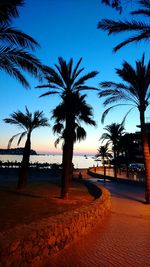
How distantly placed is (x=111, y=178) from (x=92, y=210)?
28.0 meters

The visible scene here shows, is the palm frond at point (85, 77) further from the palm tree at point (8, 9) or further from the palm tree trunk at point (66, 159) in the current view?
the palm tree at point (8, 9)

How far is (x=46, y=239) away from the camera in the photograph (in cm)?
615

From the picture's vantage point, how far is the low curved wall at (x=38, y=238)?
4891 millimetres

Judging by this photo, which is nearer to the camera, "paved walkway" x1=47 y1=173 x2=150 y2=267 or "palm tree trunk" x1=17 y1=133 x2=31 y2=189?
"paved walkway" x1=47 y1=173 x2=150 y2=267

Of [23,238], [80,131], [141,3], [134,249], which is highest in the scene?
[141,3]

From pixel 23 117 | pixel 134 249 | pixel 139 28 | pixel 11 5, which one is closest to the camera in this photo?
pixel 134 249

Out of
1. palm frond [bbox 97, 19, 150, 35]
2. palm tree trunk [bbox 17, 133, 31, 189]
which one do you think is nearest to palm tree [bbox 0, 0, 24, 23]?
palm frond [bbox 97, 19, 150, 35]

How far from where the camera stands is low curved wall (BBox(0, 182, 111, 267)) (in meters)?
4.89

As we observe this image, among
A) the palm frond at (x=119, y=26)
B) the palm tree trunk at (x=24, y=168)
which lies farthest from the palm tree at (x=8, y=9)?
the palm tree trunk at (x=24, y=168)

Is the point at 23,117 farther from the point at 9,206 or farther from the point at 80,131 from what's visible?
the point at 9,206

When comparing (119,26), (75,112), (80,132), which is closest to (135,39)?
(119,26)

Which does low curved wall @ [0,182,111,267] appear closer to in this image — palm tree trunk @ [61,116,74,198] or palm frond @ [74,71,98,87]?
palm tree trunk @ [61,116,74,198]

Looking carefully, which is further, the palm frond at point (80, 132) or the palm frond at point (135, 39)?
the palm frond at point (80, 132)

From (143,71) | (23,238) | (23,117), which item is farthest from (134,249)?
(23,117)
